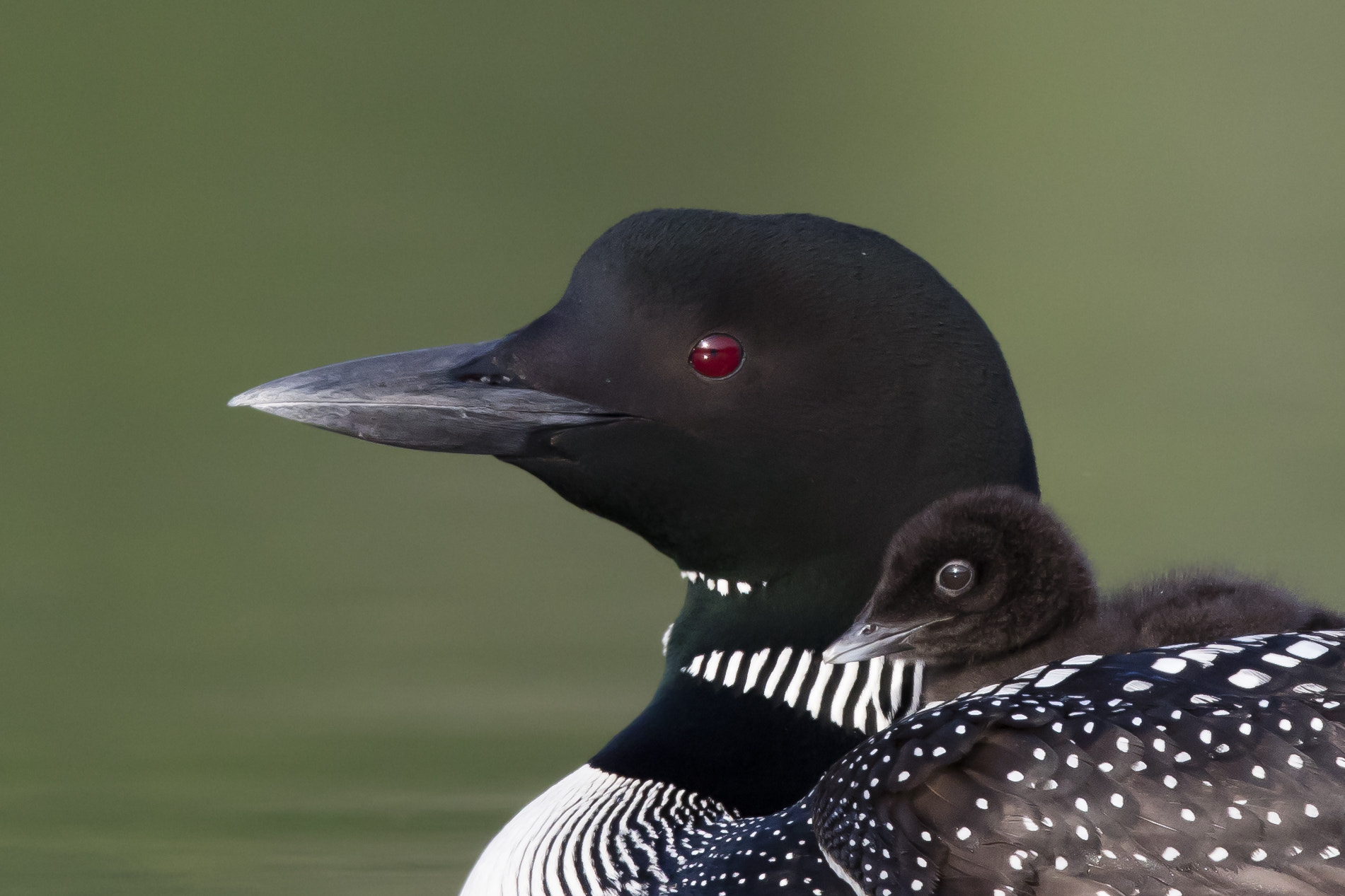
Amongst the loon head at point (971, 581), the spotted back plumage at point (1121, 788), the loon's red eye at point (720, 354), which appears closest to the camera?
the spotted back plumage at point (1121, 788)

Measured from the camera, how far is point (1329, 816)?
1613 millimetres

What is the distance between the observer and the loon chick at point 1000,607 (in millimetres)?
1904

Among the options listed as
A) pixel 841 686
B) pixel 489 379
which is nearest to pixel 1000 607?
pixel 841 686

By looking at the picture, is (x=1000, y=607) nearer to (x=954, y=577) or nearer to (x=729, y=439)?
(x=954, y=577)

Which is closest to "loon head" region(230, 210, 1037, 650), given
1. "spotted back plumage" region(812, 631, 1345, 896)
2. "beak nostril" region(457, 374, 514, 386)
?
"beak nostril" region(457, 374, 514, 386)

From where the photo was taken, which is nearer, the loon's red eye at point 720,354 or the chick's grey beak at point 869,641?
the chick's grey beak at point 869,641

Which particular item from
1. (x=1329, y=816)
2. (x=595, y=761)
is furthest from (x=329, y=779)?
(x=1329, y=816)

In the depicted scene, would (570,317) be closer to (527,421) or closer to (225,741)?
(527,421)

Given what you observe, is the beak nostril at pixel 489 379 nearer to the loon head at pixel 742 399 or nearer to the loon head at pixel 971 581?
the loon head at pixel 742 399

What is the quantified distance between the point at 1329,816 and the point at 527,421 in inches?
32.9

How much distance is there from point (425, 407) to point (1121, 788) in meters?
0.77

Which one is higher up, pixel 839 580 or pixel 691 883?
pixel 839 580

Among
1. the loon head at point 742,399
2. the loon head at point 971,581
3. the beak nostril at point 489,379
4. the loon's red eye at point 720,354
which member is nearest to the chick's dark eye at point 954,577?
the loon head at point 971,581

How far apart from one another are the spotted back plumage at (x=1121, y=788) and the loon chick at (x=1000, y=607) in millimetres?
182
